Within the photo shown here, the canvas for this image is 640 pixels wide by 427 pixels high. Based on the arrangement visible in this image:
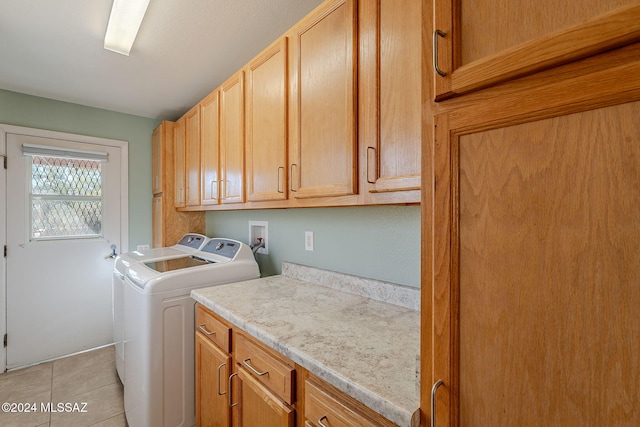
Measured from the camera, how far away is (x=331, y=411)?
0.84 m

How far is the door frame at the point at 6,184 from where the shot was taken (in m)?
2.47

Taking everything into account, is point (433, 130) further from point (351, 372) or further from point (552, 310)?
point (351, 372)

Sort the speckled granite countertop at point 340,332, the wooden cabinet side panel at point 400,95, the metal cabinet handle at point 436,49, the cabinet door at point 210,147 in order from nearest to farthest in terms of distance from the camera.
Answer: the metal cabinet handle at point 436,49
the speckled granite countertop at point 340,332
the wooden cabinet side panel at point 400,95
the cabinet door at point 210,147

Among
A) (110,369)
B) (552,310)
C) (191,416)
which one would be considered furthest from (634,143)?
(110,369)

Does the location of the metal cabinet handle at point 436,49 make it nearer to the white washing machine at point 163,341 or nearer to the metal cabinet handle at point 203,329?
the metal cabinet handle at point 203,329

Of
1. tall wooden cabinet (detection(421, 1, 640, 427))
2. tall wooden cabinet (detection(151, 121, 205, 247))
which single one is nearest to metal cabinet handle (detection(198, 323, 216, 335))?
tall wooden cabinet (detection(421, 1, 640, 427))

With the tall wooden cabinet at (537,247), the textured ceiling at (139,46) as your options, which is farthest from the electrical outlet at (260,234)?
the tall wooden cabinet at (537,247)

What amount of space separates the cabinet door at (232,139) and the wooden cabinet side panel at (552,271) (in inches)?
58.6

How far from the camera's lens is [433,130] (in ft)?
1.98

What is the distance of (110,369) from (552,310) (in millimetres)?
3229

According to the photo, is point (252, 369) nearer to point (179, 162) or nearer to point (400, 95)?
point (400, 95)

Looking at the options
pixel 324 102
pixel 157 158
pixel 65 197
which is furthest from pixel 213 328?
pixel 65 197

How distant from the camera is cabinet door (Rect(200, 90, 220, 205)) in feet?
6.86

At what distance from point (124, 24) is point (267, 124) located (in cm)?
98
